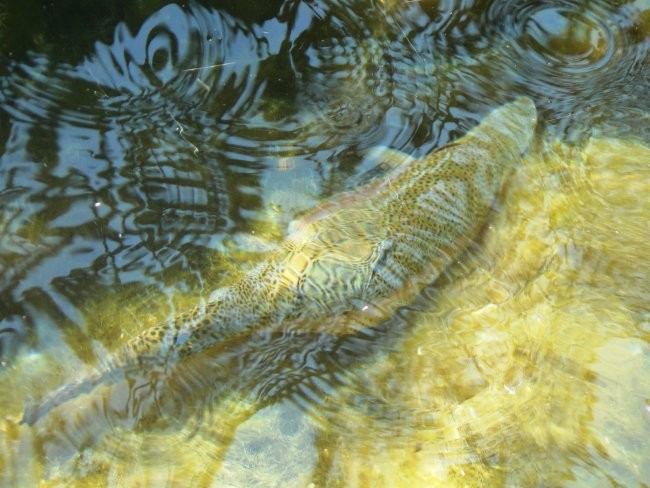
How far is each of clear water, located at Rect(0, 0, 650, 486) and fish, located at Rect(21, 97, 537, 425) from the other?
0.11m

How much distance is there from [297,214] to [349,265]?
2.18 ft

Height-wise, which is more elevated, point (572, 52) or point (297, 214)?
point (572, 52)

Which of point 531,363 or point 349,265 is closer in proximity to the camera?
point 531,363

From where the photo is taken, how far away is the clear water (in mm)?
3488

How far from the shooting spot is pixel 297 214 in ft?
15.2

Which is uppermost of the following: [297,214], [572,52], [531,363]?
[572,52]

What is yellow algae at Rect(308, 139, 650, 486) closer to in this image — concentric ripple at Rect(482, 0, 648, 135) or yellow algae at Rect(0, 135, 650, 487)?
yellow algae at Rect(0, 135, 650, 487)

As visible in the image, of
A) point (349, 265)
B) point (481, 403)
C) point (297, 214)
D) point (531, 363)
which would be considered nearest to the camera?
point (481, 403)

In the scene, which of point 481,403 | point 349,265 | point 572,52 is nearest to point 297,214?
point 349,265

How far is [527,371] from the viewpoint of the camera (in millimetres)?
3764

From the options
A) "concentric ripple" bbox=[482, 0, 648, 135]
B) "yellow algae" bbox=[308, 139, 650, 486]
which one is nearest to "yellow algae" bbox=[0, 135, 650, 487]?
"yellow algae" bbox=[308, 139, 650, 486]

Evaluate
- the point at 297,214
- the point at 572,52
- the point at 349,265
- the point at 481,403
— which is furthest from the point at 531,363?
the point at 572,52

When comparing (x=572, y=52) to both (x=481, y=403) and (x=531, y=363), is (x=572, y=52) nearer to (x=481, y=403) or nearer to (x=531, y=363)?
(x=531, y=363)

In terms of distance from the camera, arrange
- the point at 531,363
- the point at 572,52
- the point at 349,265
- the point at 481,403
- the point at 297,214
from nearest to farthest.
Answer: the point at 481,403 → the point at 531,363 → the point at 349,265 → the point at 297,214 → the point at 572,52
